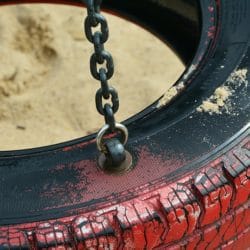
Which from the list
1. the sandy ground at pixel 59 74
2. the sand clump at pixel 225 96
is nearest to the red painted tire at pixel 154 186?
the sand clump at pixel 225 96

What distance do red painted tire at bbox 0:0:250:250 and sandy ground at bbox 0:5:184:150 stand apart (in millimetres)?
1014

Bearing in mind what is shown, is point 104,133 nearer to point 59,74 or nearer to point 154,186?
point 154,186

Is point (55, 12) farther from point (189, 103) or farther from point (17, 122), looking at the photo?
point (189, 103)

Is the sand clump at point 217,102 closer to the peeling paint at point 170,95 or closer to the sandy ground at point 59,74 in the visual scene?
the peeling paint at point 170,95

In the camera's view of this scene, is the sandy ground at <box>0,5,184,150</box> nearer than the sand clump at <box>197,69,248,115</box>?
No

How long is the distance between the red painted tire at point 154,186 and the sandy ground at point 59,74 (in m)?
1.01

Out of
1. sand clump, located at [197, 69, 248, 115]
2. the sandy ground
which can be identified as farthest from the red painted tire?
the sandy ground

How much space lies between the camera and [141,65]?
240cm

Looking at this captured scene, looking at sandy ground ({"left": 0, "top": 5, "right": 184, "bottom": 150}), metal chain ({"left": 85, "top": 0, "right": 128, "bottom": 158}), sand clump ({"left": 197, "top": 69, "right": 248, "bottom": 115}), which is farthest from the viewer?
sandy ground ({"left": 0, "top": 5, "right": 184, "bottom": 150})

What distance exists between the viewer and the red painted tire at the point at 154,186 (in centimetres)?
101

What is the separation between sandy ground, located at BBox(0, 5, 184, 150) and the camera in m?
2.19

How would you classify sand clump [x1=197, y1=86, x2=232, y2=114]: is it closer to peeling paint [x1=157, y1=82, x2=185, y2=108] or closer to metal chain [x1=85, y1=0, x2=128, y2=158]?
peeling paint [x1=157, y1=82, x2=185, y2=108]

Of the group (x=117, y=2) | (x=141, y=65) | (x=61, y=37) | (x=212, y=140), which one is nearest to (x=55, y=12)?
(x=61, y=37)

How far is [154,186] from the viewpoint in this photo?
3.44 feet
